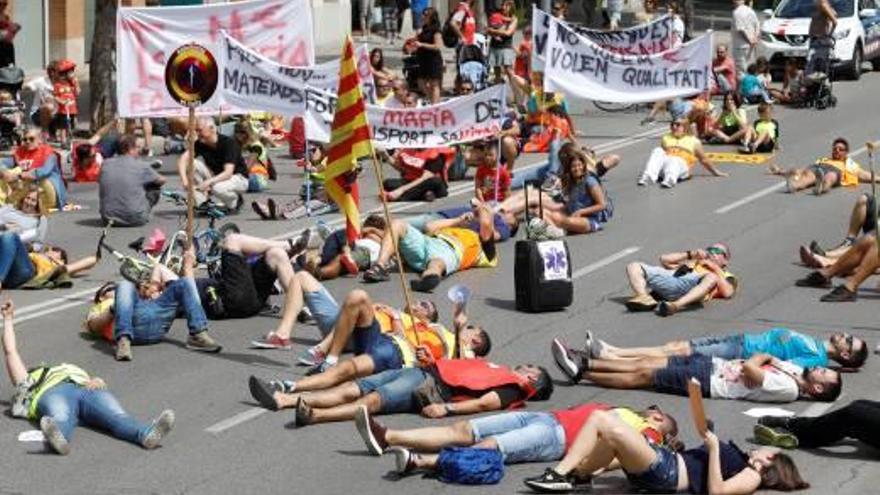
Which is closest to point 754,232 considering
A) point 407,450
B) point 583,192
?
point 583,192

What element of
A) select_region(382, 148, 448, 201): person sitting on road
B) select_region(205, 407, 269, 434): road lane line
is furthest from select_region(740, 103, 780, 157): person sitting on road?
select_region(205, 407, 269, 434): road lane line

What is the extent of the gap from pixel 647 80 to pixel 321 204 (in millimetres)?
5856

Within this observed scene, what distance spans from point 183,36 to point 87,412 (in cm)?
1141

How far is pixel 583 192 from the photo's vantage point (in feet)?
70.0

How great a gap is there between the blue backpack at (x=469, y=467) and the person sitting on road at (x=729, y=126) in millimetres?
16199

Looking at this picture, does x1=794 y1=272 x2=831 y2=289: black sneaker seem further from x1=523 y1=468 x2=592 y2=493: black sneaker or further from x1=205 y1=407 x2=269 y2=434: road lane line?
x1=523 y1=468 x2=592 y2=493: black sneaker

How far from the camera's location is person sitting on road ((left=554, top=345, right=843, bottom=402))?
14758 millimetres

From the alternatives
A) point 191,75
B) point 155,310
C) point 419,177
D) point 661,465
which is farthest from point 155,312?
point 419,177

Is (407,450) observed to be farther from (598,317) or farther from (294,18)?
(294,18)

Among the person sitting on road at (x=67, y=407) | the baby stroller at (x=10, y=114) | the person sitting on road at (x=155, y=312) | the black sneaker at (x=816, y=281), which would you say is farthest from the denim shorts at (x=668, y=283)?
the baby stroller at (x=10, y=114)

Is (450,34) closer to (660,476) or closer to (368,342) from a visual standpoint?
(368,342)

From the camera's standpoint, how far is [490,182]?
74.2ft

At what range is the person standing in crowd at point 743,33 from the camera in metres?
34.9

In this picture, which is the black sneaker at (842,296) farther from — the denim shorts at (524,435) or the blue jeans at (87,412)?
the blue jeans at (87,412)
